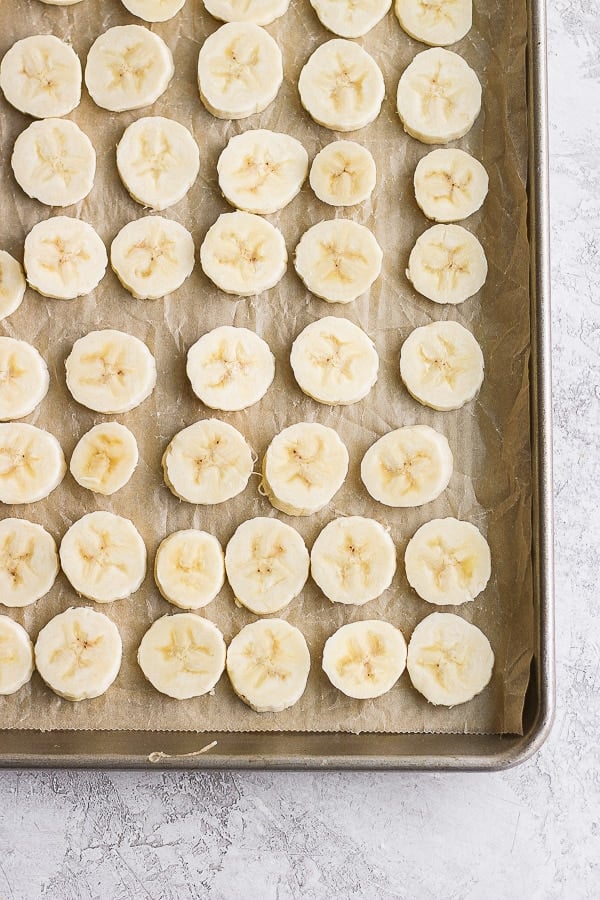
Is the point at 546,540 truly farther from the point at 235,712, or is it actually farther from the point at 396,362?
the point at 235,712

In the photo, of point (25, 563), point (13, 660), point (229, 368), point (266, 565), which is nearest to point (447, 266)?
point (229, 368)

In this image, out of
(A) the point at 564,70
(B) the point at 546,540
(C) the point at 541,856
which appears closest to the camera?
(B) the point at 546,540

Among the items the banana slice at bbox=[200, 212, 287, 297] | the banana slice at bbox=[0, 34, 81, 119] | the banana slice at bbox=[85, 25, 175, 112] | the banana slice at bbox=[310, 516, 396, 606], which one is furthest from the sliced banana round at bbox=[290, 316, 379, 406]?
the banana slice at bbox=[0, 34, 81, 119]

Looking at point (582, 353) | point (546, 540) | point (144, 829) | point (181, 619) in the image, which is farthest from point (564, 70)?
point (144, 829)

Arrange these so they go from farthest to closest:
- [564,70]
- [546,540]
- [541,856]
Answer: [564,70], [541,856], [546,540]

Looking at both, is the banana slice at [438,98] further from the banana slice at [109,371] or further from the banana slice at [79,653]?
the banana slice at [79,653]

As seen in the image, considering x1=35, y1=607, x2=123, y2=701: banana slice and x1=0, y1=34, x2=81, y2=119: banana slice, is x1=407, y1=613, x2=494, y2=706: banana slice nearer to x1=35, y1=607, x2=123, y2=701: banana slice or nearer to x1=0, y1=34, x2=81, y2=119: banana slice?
x1=35, y1=607, x2=123, y2=701: banana slice

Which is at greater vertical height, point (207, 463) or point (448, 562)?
point (207, 463)

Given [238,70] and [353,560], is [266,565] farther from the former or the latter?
[238,70]
